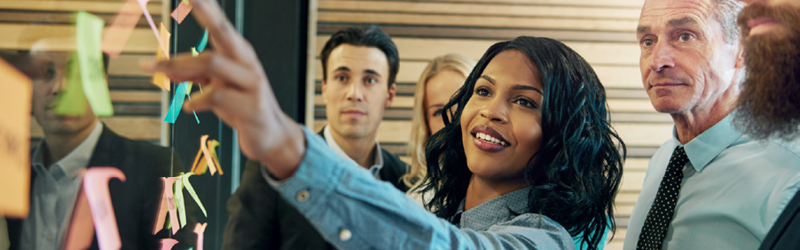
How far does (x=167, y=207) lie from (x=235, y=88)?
371 mm

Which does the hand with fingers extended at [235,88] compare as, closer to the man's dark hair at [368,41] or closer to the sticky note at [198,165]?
the sticky note at [198,165]

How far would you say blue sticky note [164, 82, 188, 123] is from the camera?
78cm

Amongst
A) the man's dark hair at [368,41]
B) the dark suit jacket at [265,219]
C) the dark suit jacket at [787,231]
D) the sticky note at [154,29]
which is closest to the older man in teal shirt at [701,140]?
the dark suit jacket at [787,231]

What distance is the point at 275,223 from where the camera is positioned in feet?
5.59

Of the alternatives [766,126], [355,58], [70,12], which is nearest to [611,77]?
[355,58]

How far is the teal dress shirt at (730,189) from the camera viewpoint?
1.21m

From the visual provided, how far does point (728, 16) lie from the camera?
1.41m

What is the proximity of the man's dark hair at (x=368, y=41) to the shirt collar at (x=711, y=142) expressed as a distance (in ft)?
4.39

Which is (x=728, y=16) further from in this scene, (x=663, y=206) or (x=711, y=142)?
(x=663, y=206)

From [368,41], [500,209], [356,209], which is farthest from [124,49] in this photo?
[368,41]

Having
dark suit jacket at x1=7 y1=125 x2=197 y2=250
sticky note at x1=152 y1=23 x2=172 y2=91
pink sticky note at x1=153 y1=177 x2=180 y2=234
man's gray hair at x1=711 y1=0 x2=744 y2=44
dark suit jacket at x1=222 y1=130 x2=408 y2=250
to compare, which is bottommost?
dark suit jacket at x1=222 y1=130 x2=408 y2=250

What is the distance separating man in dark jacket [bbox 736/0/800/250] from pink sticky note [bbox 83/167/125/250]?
1128 mm

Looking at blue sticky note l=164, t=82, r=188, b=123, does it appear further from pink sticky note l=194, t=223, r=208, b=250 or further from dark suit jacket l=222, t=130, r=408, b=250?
dark suit jacket l=222, t=130, r=408, b=250

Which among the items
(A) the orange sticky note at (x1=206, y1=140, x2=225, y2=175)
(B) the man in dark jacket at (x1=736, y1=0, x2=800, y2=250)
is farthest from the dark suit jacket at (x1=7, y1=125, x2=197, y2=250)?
(B) the man in dark jacket at (x1=736, y1=0, x2=800, y2=250)
